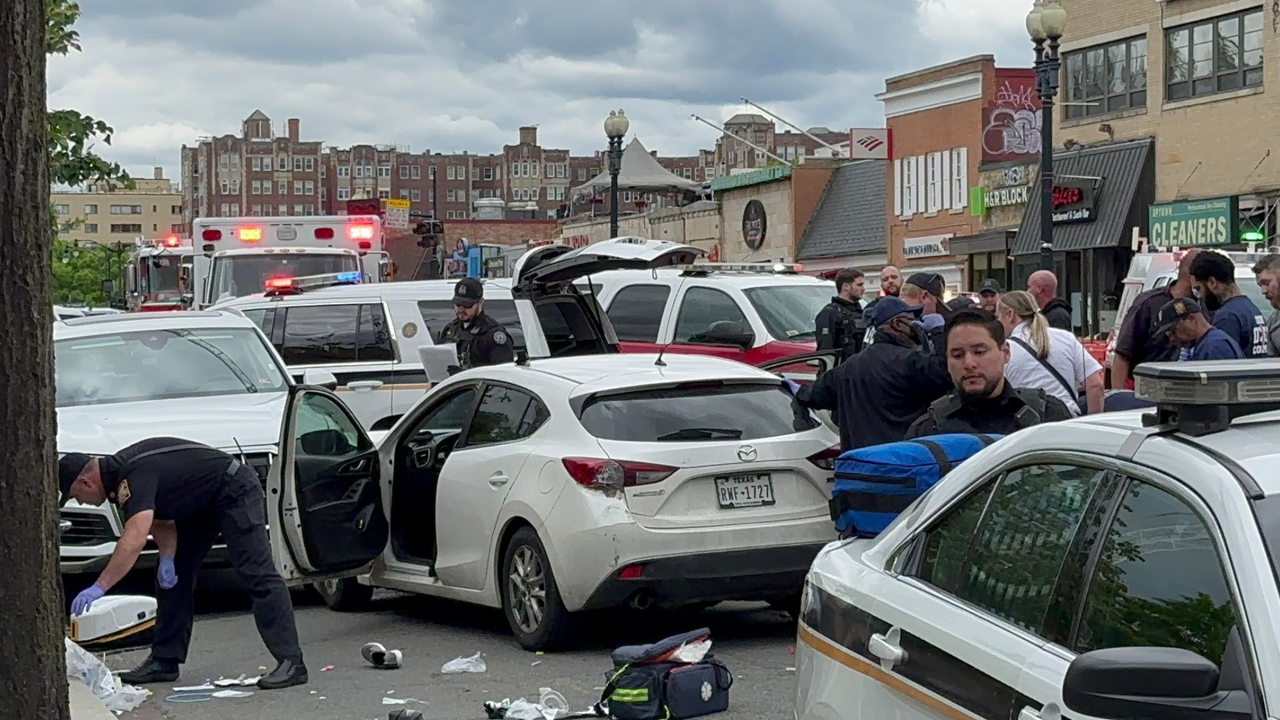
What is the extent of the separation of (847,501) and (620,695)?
195 centimetres

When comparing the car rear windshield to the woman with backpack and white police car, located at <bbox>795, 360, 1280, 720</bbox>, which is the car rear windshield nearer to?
the woman with backpack

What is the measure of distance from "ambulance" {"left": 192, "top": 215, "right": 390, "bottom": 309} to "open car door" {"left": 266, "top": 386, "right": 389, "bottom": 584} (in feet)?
44.3

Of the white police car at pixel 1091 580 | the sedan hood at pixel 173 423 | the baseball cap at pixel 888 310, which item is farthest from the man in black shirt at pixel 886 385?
the white police car at pixel 1091 580

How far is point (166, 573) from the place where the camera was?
8484mm

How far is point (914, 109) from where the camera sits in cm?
4697

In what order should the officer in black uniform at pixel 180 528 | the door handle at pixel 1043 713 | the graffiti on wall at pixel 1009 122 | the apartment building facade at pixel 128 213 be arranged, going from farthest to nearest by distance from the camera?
the apartment building facade at pixel 128 213, the graffiti on wall at pixel 1009 122, the officer in black uniform at pixel 180 528, the door handle at pixel 1043 713

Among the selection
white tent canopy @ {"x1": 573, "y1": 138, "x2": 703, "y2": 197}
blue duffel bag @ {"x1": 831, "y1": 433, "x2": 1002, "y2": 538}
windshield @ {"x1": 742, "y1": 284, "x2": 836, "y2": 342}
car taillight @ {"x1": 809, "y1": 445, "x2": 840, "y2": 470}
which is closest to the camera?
blue duffel bag @ {"x1": 831, "y1": 433, "x2": 1002, "y2": 538}

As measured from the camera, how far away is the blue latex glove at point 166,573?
8.48 metres

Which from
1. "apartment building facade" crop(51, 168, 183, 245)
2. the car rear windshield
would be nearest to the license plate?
the car rear windshield

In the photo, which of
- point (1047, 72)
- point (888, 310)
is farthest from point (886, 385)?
point (1047, 72)

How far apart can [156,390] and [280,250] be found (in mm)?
12033

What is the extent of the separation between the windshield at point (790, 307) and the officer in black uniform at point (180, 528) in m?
8.03

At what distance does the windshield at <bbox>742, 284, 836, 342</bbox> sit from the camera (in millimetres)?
16059

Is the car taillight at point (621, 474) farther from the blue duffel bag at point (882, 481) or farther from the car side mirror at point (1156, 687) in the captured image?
the car side mirror at point (1156, 687)
